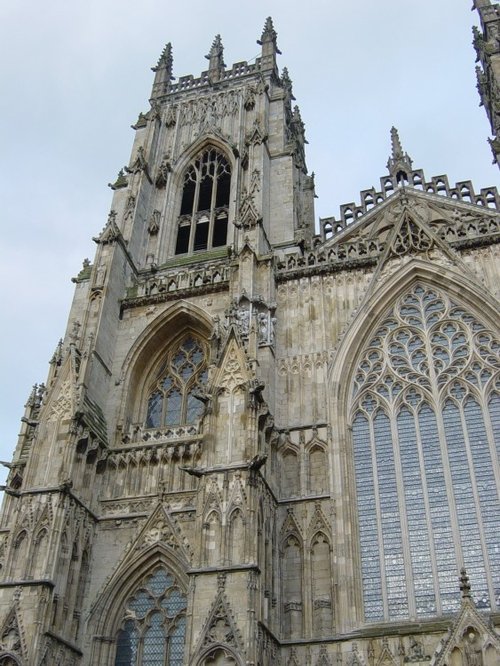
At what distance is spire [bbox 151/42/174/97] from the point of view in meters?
29.7

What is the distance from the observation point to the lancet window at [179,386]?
18922 mm

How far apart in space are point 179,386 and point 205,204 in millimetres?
8388

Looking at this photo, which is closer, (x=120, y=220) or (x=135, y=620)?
(x=135, y=620)

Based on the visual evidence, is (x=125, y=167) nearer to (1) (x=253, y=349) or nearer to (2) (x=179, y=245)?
(2) (x=179, y=245)

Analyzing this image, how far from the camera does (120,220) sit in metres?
23.7

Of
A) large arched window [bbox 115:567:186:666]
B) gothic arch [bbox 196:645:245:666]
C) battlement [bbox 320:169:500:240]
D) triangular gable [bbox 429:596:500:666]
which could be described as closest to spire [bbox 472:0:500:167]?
battlement [bbox 320:169:500:240]

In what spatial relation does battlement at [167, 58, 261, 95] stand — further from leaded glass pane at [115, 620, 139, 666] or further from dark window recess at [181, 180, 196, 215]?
leaded glass pane at [115, 620, 139, 666]

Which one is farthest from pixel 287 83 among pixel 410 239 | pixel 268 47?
pixel 410 239

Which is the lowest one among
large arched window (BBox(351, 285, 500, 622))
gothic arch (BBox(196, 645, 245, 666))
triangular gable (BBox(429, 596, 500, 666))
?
gothic arch (BBox(196, 645, 245, 666))

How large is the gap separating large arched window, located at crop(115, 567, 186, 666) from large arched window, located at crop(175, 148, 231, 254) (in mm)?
11412

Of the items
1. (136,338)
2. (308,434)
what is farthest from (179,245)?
(308,434)

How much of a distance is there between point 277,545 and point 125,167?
1544 cm

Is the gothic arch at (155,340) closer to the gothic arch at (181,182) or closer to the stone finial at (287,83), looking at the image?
the gothic arch at (181,182)

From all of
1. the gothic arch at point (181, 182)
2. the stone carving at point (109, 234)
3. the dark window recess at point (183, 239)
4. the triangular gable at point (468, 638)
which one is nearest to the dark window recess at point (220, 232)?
the gothic arch at point (181, 182)
